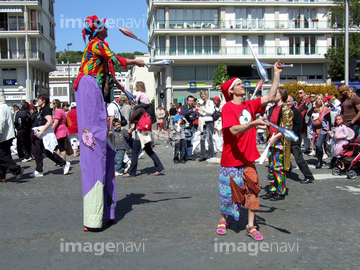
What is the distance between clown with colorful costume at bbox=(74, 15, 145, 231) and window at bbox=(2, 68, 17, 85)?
4702 cm

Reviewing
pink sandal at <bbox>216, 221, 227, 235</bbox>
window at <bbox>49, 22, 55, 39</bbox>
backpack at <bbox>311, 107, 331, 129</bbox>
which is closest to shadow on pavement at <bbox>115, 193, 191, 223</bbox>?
pink sandal at <bbox>216, 221, 227, 235</bbox>

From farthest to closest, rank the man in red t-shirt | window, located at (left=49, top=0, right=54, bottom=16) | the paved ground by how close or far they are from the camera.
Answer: window, located at (left=49, top=0, right=54, bottom=16) → the man in red t-shirt → the paved ground

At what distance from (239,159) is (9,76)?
49.2 m

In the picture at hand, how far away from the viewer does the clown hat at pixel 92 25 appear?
566cm

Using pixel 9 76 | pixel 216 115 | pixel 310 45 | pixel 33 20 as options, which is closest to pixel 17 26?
pixel 33 20

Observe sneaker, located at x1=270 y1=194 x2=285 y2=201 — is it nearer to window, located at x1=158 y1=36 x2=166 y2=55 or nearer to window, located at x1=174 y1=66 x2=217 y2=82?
window, located at x1=158 y1=36 x2=166 y2=55

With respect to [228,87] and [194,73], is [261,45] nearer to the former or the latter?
[194,73]

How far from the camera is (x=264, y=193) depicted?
7812mm

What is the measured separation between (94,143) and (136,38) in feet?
5.58

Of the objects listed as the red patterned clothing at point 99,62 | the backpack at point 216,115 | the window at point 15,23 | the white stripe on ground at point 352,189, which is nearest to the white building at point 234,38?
the window at point 15,23

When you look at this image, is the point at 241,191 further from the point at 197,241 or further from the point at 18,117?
the point at 18,117

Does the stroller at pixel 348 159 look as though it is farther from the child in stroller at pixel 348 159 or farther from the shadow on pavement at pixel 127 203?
the shadow on pavement at pixel 127 203

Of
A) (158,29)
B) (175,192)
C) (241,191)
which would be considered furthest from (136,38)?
(158,29)

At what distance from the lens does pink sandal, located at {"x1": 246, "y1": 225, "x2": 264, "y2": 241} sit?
489 centimetres
